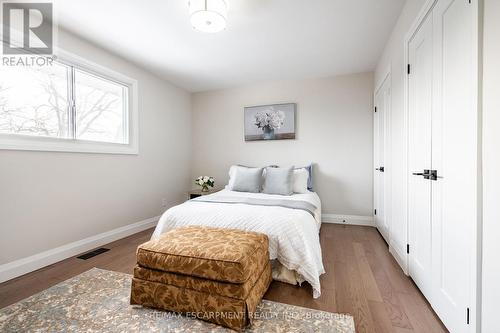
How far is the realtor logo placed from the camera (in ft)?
6.44

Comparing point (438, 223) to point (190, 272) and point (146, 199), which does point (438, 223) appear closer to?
point (190, 272)

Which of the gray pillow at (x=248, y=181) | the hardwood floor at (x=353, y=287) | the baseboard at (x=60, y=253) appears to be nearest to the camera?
the hardwood floor at (x=353, y=287)

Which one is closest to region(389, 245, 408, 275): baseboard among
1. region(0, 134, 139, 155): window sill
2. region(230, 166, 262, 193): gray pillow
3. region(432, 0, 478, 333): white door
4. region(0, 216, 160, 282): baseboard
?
region(432, 0, 478, 333): white door

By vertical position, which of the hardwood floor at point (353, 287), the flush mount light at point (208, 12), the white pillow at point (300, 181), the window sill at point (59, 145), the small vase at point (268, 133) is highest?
the flush mount light at point (208, 12)

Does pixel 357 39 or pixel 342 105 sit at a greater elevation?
pixel 357 39

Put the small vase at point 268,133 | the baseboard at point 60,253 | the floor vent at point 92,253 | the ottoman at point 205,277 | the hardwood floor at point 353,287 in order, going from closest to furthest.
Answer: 1. the ottoman at point 205,277
2. the hardwood floor at point 353,287
3. the baseboard at point 60,253
4. the floor vent at point 92,253
5. the small vase at point 268,133

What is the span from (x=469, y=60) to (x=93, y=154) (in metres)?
3.38

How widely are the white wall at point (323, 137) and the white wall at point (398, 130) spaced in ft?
3.20

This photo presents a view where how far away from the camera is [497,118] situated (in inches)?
36.4

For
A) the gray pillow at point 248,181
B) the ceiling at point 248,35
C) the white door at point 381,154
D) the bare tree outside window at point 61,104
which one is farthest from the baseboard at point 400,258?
the bare tree outside window at point 61,104

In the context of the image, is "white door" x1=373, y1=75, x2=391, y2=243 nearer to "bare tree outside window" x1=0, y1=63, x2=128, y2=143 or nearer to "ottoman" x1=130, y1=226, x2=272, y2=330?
"ottoman" x1=130, y1=226, x2=272, y2=330

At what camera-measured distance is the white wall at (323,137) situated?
352 centimetres

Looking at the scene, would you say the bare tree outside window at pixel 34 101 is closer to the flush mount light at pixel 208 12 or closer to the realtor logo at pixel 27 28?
the realtor logo at pixel 27 28

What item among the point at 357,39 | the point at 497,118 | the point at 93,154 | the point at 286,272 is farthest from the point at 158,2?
the point at 286,272
